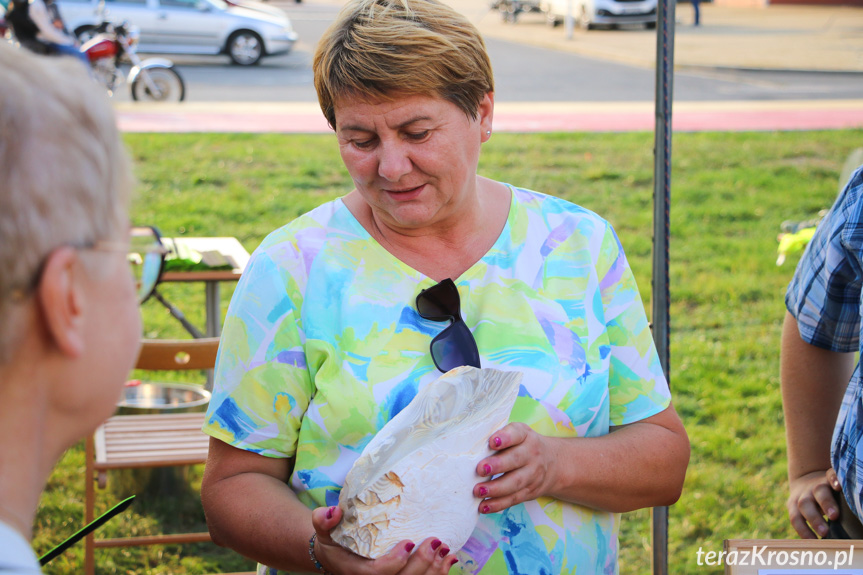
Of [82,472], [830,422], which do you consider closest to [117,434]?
[82,472]

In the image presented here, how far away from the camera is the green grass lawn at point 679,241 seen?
11.3ft

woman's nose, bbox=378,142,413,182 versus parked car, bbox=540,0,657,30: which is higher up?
woman's nose, bbox=378,142,413,182

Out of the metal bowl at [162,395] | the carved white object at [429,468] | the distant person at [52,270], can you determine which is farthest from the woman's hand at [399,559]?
the metal bowl at [162,395]

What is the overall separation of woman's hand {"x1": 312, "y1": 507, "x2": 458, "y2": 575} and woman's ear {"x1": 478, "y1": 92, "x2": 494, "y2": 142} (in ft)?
2.96

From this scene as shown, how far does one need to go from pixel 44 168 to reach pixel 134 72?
36.2 feet

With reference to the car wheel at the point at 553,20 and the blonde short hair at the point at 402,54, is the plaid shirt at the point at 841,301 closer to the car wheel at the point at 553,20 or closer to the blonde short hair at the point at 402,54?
the blonde short hair at the point at 402,54

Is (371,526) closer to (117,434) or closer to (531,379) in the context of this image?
(531,379)

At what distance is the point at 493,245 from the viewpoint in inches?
72.4

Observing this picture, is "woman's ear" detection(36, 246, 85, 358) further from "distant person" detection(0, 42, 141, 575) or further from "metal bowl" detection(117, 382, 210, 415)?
"metal bowl" detection(117, 382, 210, 415)

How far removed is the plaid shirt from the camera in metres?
1.74

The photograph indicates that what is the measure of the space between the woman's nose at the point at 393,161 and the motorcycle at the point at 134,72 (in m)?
10.2

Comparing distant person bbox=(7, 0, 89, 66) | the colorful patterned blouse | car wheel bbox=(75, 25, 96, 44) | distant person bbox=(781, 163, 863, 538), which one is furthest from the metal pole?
car wheel bbox=(75, 25, 96, 44)

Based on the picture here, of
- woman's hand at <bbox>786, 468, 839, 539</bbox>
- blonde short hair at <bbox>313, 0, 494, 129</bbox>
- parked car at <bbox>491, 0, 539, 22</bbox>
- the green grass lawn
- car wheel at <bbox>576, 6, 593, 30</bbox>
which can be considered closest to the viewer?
blonde short hair at <bbox>313, 0, 494, 129</bbox>

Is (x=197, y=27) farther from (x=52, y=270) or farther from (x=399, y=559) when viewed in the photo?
(x=52, y=270)
